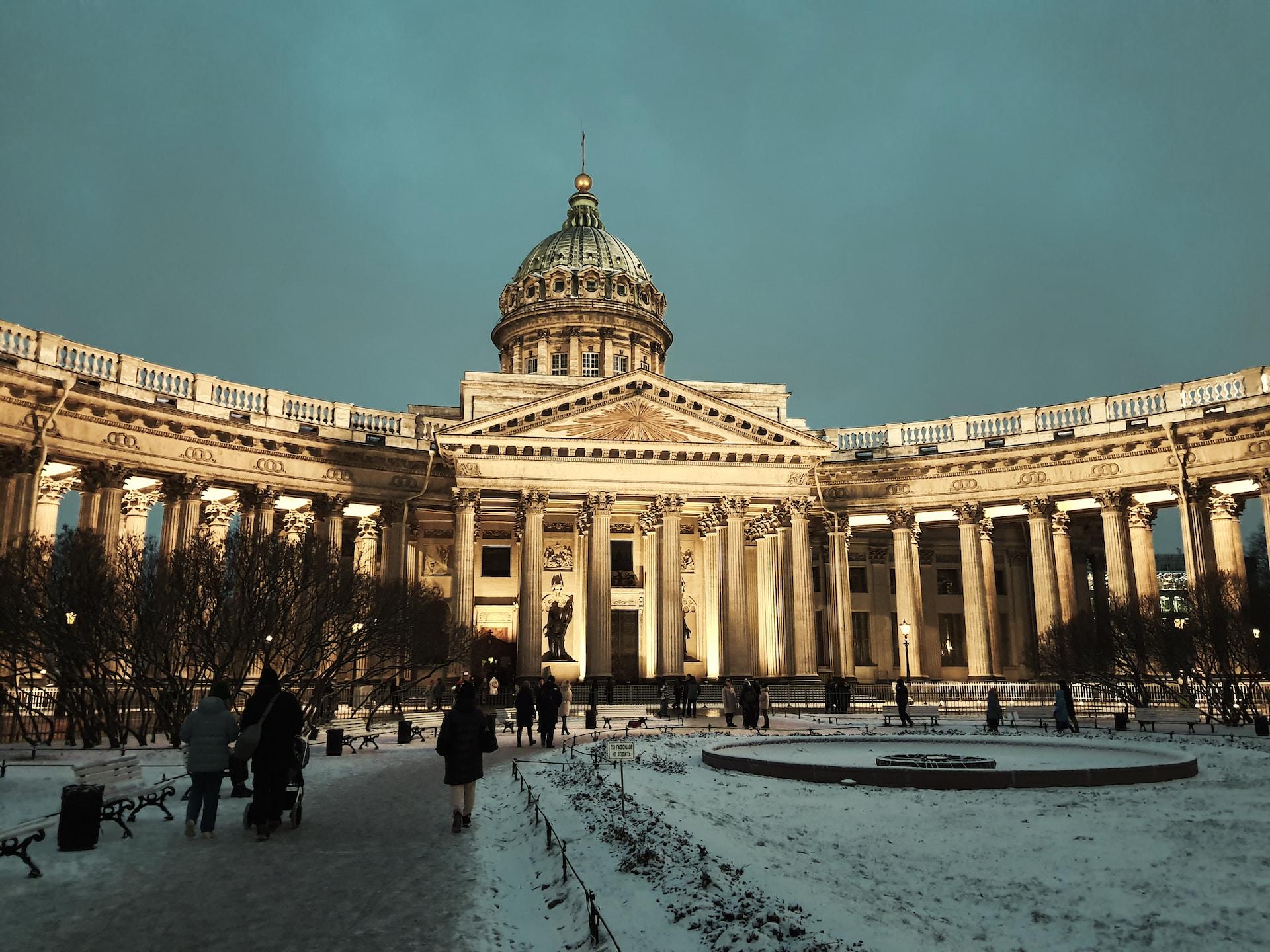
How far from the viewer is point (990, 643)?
149 feet

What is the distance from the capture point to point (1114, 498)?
1716 inches

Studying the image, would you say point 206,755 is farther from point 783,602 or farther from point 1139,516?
point 1139,516

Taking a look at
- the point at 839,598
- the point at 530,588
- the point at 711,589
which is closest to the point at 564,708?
the point at 530,588

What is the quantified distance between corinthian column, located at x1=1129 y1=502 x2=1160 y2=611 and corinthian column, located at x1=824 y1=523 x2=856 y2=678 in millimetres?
12986

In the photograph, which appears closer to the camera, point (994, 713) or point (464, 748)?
point (464, 748)

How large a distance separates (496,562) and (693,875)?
4354 cm

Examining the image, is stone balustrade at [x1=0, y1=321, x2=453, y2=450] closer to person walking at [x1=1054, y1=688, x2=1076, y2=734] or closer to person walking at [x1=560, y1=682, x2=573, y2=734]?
person walking at [x1=560, y1=682, x2=573, y2=734]

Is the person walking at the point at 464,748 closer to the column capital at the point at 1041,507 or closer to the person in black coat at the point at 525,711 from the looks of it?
the person in black coat at the point at 525,711

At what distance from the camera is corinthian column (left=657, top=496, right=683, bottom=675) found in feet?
143

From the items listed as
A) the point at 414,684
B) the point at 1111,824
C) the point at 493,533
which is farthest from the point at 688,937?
the point at 493,533

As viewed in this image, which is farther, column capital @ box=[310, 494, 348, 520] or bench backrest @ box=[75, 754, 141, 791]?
column capital @ box=[310, 494, 348, 520]

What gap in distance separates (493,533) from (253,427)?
15015 millimetres

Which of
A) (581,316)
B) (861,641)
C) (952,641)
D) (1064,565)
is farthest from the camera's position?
(581,316)

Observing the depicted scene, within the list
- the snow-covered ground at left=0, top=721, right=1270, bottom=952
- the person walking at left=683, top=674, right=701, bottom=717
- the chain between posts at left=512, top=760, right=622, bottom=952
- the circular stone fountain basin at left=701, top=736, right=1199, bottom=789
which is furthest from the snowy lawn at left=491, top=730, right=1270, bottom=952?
the person walking at left=683, top=674, right=701, bottom=717
